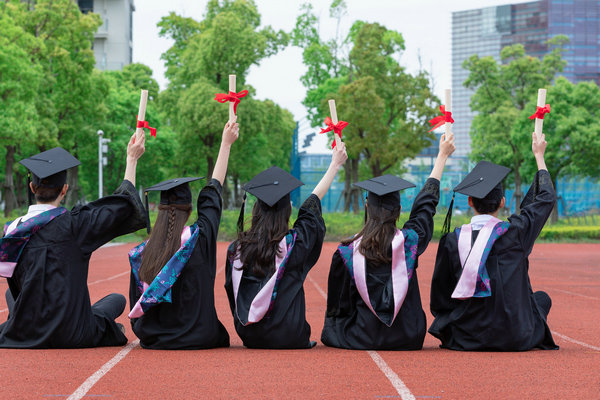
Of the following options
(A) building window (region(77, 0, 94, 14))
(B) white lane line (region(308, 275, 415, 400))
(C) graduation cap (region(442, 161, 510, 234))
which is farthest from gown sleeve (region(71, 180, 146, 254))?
(A) building window (region(77, 0, 94, 14))

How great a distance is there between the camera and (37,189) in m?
6.22

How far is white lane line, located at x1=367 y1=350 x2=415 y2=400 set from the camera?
471 cm

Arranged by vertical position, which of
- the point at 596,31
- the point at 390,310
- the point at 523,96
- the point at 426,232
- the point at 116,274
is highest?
the point at 596,31

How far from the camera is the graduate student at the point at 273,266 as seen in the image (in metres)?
6.21

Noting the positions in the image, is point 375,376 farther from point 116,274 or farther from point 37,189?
point 116,274

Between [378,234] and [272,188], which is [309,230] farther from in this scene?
[378,234]

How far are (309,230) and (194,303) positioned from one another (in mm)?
1098

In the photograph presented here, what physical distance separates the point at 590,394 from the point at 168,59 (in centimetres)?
4268

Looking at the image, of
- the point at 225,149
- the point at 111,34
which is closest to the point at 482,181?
the point at 225,149

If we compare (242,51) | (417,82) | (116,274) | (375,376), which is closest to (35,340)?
(375,376)

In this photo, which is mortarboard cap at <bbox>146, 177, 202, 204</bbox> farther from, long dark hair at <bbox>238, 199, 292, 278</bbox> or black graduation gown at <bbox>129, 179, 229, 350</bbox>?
long dark hair at <bbox>238, 199, 292, 278</bbox>

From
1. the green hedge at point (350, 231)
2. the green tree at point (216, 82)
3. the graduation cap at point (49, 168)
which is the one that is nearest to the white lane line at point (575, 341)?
the graduation cap at point (49, 168)

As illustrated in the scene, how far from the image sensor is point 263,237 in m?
6.27

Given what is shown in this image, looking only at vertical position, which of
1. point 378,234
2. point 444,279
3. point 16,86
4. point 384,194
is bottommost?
point 444,279
